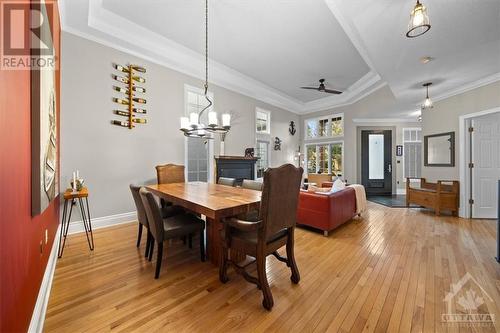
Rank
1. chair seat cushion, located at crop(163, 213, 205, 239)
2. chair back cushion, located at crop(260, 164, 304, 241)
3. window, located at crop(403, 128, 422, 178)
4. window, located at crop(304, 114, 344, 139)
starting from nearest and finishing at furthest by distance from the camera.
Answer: chair back cushion, located at crop(260, 164, 304, 241) < chair seat cushion, located at crop(163, 213, 205, 239) < window, located at crop(304, 114, 344, 139) < window, located at crop(403, 128, 422, 178)

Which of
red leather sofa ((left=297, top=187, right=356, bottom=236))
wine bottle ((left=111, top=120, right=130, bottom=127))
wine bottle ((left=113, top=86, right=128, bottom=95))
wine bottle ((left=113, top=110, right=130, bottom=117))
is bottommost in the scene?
red leather sofa ((left=297, top=187, right=356, bottom=236))

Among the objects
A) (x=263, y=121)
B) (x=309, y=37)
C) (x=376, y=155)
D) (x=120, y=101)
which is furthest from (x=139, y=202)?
(x=376, y=155)

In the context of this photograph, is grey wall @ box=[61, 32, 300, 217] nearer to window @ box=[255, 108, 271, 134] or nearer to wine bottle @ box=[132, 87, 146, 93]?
wine bottle @ box=[132, 87, 146, 93]

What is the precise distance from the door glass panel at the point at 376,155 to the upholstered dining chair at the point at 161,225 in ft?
23.1

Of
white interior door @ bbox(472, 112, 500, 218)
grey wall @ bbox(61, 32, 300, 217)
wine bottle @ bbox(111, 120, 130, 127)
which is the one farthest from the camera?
white interior door @ bbox(472, 112, 500, 218)

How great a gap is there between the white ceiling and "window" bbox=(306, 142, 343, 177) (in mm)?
2463

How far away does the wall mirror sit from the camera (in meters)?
4.62

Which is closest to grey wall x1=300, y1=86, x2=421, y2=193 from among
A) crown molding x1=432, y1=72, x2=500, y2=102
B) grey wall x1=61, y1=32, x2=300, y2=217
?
crown molding x1=432, y1=72, x2=500, y2=102

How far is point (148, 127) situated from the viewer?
4055 millimetres

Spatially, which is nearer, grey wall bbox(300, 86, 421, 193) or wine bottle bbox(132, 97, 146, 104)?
wine bottle bbox(132, 97, 146, 104)

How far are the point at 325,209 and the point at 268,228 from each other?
194 centimetres

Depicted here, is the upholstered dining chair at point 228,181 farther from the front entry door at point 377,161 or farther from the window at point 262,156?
→ the front entry door at point 377,161

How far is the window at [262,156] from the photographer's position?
6.77 metres

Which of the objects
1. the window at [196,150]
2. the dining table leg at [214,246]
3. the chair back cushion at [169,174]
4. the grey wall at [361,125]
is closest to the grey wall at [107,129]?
the window at [196,150]
